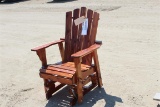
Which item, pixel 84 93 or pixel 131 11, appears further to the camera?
pixel 131 11

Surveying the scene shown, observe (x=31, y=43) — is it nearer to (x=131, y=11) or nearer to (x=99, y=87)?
(x=99, y=87)

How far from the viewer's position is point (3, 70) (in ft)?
18.3

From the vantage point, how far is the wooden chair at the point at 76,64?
364 cm

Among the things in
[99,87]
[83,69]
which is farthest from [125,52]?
[83,69]

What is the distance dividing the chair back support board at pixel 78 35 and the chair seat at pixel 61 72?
0.41 m

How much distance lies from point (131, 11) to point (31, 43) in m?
4.63

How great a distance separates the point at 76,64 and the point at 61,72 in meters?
0.28

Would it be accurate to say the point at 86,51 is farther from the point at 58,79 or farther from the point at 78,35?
the point at 78,35

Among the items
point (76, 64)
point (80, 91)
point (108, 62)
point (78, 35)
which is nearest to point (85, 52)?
point (76, 64)

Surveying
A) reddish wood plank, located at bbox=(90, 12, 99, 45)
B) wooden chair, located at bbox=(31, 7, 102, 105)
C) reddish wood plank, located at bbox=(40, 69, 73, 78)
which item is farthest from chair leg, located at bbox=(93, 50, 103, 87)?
reddish wood plank, located at bbox=(40, 69, 73, 78)

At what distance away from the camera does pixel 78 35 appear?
443 cm

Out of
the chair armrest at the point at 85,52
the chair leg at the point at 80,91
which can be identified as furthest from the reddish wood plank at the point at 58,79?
the chair armrest at the point at 85,52

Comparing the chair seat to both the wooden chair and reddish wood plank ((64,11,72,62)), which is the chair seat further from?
reddish wood plank ((64,11,72,62))

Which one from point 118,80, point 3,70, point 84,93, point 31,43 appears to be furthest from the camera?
point 31,43
